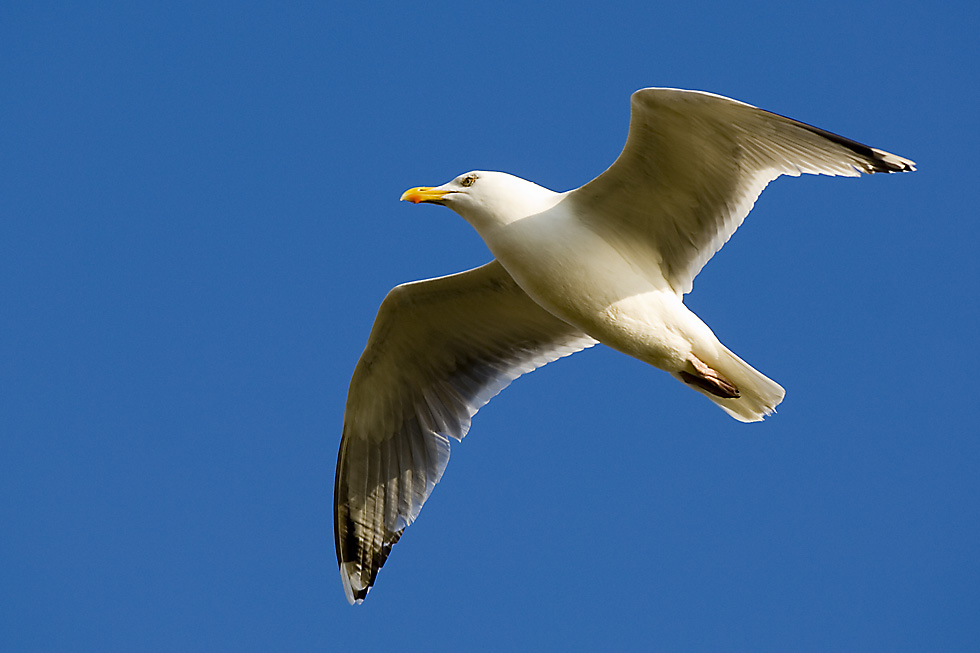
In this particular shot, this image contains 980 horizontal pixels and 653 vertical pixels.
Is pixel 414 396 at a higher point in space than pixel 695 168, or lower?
lower

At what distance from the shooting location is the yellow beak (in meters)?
7.27

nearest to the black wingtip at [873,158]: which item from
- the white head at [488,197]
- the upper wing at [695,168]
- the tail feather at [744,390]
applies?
the upper wing at [695,168]

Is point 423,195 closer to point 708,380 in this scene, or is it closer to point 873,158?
point 708,380

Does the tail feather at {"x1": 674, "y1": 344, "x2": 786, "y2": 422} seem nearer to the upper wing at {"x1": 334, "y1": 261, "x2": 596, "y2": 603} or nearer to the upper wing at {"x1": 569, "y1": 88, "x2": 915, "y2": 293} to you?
the upper wing at {"x1": 569, "y1": 88, "x2": 915, "y2": 293}

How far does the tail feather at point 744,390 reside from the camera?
7324mm

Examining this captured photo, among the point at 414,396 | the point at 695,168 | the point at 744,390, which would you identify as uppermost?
the point at 695,168

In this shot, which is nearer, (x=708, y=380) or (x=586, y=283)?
(x=586, y=283)

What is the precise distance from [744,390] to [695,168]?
4.84 feet

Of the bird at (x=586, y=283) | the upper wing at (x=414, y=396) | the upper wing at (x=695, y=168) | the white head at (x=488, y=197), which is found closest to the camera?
the upper wing at (x=695, y=168)

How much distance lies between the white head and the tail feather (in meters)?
1.46

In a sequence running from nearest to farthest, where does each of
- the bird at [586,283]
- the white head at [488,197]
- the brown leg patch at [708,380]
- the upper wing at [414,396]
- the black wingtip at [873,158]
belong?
1. the black wingtip at [873,158]
2. the bird at [586,283]
3. the white head at [488,197]
4. the brown leg patch at [708,380]
5. the upper wing at [414,396]

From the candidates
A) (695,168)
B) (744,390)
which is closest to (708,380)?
(744,390)

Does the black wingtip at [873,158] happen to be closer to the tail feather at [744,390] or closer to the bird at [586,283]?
the bird at [586,283]

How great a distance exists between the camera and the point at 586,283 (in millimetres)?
7145
